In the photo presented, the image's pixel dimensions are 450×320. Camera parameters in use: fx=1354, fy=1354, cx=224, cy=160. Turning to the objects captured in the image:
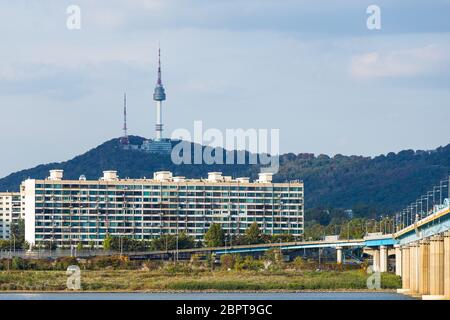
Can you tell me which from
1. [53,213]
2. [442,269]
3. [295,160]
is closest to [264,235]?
[53,213]

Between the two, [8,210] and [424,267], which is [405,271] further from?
[8,210]

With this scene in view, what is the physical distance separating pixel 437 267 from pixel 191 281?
23915 millimetres

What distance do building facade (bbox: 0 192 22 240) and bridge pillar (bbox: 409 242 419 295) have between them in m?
83.7

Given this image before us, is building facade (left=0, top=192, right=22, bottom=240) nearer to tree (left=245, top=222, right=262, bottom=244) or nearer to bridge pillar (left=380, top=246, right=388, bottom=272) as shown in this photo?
tree (left=245, top=222, right=262, bottom=244)

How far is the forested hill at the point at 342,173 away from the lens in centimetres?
14838

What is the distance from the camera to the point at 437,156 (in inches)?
6570

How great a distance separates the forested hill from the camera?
487 ft

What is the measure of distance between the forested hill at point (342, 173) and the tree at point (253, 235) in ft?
72.5

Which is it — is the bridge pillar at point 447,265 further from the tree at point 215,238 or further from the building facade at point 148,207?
the building facade at point 148,207

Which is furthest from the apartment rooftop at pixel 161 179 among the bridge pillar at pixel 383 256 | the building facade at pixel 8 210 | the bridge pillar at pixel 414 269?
the bridge pillar at pixel 414 269

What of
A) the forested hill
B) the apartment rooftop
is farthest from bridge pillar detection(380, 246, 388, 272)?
the forested hill

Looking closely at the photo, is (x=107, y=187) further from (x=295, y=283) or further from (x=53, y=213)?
(x=295, y=283)
